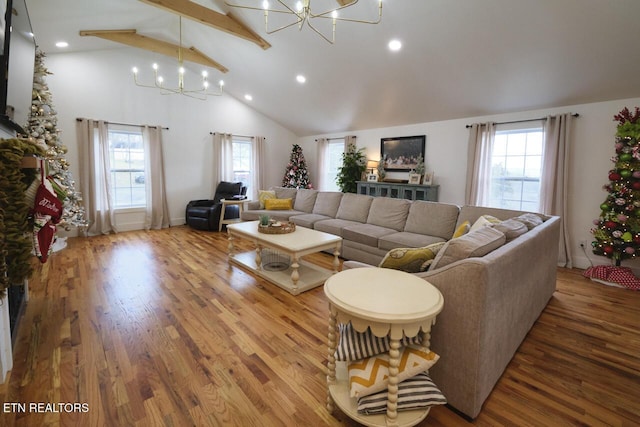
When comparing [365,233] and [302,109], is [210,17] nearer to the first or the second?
[302,109]

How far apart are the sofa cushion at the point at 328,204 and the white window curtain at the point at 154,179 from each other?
3144 mm

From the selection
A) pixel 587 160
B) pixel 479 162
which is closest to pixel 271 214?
pixel 479 162

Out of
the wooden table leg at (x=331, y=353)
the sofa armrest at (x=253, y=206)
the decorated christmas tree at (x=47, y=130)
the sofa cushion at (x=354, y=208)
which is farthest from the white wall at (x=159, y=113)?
the wooden table leg at (x=331, y=353)

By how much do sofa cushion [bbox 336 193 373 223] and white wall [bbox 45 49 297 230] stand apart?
11.2ft

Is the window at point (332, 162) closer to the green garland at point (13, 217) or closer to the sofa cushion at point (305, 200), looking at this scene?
the sofa cushion at point (305, 200)

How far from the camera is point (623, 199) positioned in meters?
3.21

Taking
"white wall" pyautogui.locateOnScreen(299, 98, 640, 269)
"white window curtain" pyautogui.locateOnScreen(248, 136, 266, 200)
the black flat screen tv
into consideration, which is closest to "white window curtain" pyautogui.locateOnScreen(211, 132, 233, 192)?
"white window curtain" pyautogui.locateOnScreen(248, 136, 266, 200)

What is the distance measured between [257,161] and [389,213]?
417cm

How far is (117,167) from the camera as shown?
5.45 metres

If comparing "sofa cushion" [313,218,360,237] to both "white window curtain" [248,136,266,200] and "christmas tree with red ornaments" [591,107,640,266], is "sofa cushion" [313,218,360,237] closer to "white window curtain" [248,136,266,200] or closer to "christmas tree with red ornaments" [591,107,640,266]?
"christmas tree with red ornaments" [591,107,640,266]

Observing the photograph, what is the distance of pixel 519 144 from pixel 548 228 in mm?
2572

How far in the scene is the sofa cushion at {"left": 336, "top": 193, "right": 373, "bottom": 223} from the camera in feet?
14.2

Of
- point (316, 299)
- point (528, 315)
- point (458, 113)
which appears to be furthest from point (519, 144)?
point (316, 299)

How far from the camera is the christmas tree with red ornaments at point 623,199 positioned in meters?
3.13
